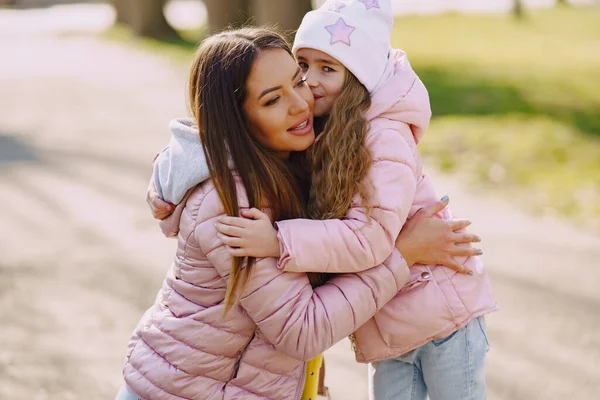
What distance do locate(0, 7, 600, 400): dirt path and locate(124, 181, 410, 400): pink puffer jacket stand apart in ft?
4.43

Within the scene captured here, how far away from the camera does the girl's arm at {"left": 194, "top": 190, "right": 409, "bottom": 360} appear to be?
2.22m

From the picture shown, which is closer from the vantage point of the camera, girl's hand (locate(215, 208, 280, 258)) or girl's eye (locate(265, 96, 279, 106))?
girl's hand (locate(215, 208, 280, 258))

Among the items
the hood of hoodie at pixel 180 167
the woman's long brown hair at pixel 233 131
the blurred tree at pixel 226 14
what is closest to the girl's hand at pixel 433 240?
the woman's long brown hair at pixel 233 131

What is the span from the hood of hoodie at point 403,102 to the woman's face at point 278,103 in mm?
194

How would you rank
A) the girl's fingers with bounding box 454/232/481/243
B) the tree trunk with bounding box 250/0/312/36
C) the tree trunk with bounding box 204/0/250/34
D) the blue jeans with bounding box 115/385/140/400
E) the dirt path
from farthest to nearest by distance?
the tree trunk with bounding box 204/0/250/34
the tree trunk with bounding box 250/0/312/36
the dirt path
the girl's fingers with bounding box 454/232/481/243
the blue jeans with bounding box 115/385/140/400

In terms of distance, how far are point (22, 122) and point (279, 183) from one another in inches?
307

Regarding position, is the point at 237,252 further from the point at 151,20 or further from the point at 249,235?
A: the point at 151,20

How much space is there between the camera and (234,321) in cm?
229

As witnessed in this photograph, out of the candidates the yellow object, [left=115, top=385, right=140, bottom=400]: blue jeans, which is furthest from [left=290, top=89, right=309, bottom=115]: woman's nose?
[left=115, top=385, right=140, bottom=400]: blue jeans

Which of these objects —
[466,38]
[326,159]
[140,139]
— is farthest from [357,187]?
[466,38]

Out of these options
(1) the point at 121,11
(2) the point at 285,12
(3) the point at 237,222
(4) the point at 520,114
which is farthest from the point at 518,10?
(3) the point at 237,222

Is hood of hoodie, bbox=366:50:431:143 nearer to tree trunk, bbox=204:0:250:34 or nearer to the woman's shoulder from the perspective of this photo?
the woman's shoulder

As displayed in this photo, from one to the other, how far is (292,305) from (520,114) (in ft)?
21.4

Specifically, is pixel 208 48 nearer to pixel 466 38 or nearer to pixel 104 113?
pixel 104 113
